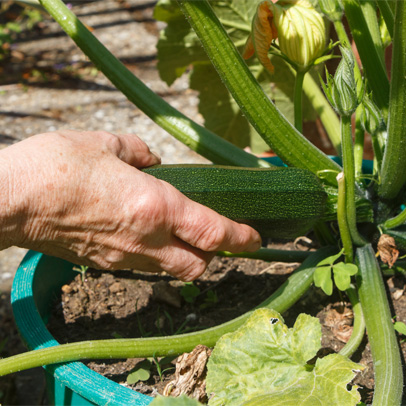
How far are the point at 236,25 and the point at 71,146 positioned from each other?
91 centimetres

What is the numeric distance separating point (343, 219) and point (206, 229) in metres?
0.30

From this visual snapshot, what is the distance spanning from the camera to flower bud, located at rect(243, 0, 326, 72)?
1.30 metres

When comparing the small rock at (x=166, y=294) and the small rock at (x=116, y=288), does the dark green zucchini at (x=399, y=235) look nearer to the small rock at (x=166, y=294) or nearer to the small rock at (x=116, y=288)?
the small rock at (x=166, y=294)

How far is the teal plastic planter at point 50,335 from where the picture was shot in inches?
42.9

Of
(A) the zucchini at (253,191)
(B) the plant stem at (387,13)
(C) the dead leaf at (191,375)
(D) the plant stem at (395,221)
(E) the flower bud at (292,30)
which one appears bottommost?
(C) the dead leaf at (191,375)

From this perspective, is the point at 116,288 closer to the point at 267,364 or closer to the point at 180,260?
the point at 180,260

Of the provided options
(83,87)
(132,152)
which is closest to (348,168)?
(132,152)

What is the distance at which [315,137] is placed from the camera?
248 cm

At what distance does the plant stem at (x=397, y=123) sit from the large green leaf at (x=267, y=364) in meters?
0.44

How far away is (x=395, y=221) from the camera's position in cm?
138

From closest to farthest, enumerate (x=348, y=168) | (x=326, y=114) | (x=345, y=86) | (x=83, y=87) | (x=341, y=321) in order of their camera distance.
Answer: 1. (x=345, y=86)
2. (x=348, y=168)
3. (x=341, y=321)
4. (x=326, y=114)
5. (x=83, y=87)

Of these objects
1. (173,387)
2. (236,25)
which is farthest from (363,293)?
(236,25)

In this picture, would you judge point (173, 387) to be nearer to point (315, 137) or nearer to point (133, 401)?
point (133, 401)

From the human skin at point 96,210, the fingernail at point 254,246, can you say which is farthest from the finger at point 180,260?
the fingernail at point 254,246
